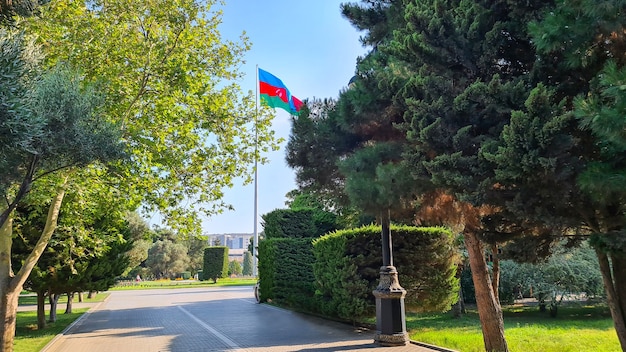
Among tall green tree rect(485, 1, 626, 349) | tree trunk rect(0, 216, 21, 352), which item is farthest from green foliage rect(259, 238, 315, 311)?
tall green tree rect(485, 1, 626, 349)

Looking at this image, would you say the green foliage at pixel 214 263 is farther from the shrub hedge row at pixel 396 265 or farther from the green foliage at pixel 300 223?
the shrub hedge row at pixel 396 265

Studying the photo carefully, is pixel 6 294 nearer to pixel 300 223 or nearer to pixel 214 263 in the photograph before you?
pixel 300 223

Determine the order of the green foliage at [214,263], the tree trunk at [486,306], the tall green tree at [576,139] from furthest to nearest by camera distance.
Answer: the green foliage at [214,263], the tree trunk at [486,306], the tall green tree at [576,139]

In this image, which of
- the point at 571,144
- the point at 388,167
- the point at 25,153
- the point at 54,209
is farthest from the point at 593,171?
the point at 54,209

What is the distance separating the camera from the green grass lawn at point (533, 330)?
8514 millimetres

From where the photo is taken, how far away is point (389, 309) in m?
8.58

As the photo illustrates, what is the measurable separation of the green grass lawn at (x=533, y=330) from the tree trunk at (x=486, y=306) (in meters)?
0.47

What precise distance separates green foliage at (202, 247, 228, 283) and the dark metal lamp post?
125ft

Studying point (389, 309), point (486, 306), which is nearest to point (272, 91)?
point (389, 309)

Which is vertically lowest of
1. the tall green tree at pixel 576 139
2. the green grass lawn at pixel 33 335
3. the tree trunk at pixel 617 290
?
the green grass lawn at pixel 33 335

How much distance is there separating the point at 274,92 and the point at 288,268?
12105mm

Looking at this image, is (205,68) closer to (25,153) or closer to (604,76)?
(25,153)

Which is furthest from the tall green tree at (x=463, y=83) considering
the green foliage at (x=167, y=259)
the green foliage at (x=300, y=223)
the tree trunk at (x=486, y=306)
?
the green foliage at (x=167, y=259)

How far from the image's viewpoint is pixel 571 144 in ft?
14.0
